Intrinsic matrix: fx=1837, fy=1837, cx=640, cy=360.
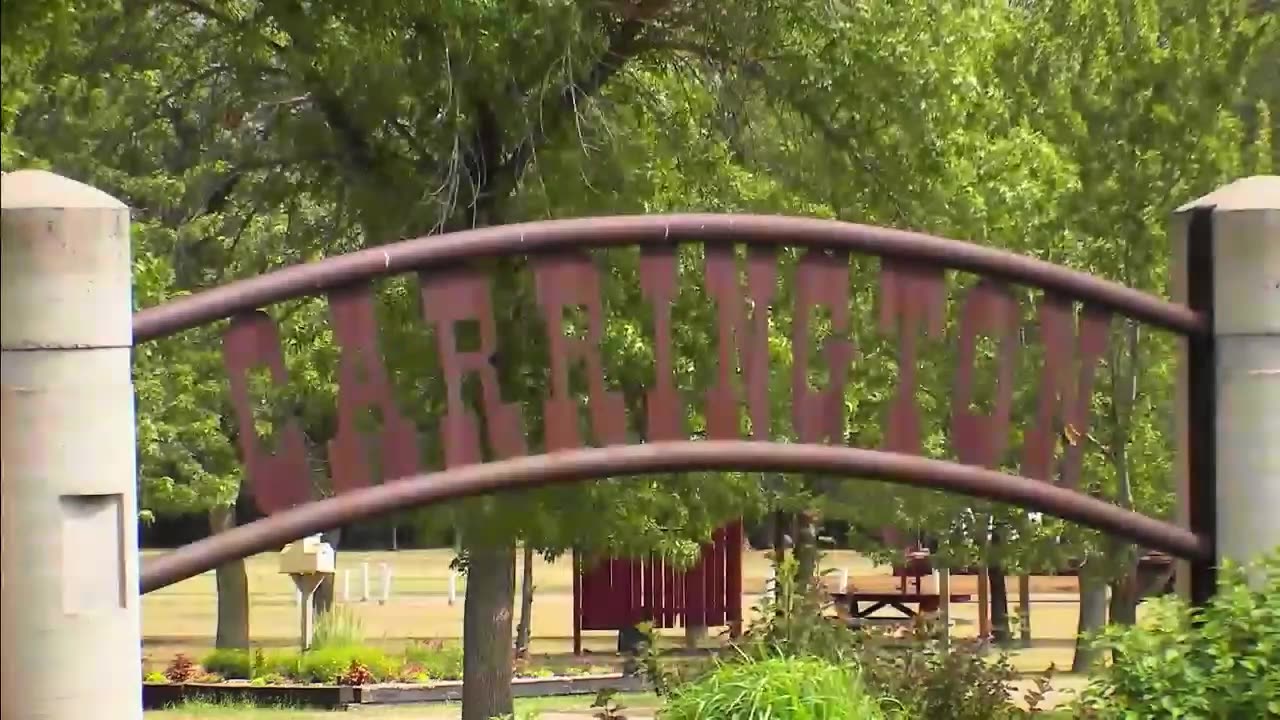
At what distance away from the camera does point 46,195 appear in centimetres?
607

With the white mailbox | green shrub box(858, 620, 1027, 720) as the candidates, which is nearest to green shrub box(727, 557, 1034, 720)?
green shrub box(858, 620, 1027, 720)

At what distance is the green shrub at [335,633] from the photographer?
21109mm

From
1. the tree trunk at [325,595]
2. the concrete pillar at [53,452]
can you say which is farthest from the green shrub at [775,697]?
the tree trunk at [325,595]

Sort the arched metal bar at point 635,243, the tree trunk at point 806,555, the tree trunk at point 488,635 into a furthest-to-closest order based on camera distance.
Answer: the tree trunk at point 488,635 → the tree trunk at point 806,555 → the arched metal bar at point 635,243

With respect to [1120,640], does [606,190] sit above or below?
above

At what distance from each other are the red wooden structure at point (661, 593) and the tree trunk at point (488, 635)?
31.7 feet

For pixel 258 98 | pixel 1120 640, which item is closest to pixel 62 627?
pixel 1120 640

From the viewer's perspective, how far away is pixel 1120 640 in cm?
719

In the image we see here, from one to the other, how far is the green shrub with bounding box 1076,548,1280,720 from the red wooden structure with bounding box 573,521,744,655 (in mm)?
15290

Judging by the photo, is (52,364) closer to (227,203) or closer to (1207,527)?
(1207,527)

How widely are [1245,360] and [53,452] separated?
4.69 m

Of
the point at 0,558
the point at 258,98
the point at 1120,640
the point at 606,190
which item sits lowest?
the point at 1120,640

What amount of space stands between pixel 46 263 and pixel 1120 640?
424 centimetres

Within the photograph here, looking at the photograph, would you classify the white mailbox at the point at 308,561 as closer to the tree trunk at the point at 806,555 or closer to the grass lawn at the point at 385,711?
the grass lawn at the point at 385,711
